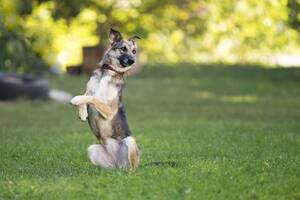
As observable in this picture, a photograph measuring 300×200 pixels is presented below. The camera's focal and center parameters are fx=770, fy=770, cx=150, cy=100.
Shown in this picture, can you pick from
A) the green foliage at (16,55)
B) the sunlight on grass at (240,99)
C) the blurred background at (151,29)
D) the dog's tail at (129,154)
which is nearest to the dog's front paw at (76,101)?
the dog's tail at (129,154)

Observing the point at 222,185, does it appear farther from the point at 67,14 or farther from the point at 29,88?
the point at 29,88

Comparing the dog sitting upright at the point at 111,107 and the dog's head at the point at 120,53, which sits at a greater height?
the dog's head at the point at 120,53

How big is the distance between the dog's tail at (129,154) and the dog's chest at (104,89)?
531 mm

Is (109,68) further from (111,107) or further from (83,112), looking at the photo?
(83,112)

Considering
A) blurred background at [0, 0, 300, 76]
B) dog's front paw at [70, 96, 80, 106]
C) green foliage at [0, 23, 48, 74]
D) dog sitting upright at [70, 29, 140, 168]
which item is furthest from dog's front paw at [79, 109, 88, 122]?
green foliage at [0, 23, 48, 74]

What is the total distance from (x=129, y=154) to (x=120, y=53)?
1.18 meters

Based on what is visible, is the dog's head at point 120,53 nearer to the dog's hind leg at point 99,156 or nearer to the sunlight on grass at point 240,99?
the dog's hind leg at point 99,156

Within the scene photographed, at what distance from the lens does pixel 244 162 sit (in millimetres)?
9984

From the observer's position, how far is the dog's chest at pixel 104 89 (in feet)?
29.0

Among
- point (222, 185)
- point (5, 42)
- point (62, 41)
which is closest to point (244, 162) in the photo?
point (222, 185)

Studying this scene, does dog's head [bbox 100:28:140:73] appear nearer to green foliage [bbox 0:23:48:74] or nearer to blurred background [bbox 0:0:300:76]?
blurred background [bbox 0:0:300:76]

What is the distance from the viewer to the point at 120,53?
880 cm

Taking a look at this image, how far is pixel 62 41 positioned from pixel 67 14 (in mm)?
14441

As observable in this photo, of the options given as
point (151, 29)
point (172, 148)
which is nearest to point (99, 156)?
point (172, 148)
